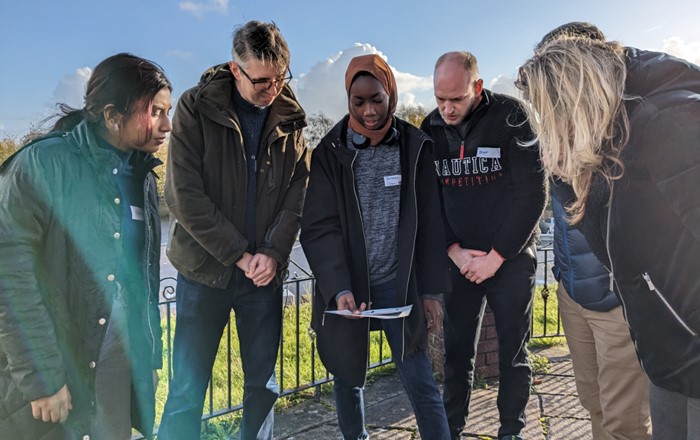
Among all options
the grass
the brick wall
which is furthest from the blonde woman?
the grass

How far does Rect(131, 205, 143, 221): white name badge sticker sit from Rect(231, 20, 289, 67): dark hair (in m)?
0.92

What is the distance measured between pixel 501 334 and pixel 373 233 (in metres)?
0.98

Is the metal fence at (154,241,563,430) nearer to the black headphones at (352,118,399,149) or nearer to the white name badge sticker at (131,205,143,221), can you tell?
the white name badge sticker at (131,205,143,221)

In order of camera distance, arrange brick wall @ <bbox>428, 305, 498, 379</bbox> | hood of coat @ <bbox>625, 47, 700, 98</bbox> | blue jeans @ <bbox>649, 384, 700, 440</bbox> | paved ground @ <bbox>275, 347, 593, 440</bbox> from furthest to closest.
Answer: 1. brick wall @ <bbox>428, 305, 498, 379</bbox>
2. paved ground @ <bbox>275, 347, 593, 440</bbox>
3. blue jeans @ <bbox>649, 384, 700, 440</bbox>
4. hood of coat @ <bbox>625, 47, 700, 98</bbox>

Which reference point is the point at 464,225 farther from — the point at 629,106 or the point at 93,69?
the point at 93,69

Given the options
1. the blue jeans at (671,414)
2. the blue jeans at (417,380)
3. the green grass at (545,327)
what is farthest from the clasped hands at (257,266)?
the green grass at (545,327)

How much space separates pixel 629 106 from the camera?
1.64 meters

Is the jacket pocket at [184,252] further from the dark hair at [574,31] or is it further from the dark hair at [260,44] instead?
the dark hair at [574,31]

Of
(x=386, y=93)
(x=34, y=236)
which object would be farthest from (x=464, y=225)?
(x=34, y=236)

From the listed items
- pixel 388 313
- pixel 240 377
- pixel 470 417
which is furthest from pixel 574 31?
pixel 240 377

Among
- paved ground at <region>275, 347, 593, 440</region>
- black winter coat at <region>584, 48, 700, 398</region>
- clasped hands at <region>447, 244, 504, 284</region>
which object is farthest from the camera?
paved ground at <region>275, 347, 593, 440</region>

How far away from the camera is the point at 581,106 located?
5.46 feet

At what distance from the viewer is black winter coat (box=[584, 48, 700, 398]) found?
1434mm

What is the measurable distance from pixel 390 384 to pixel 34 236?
3315mm
